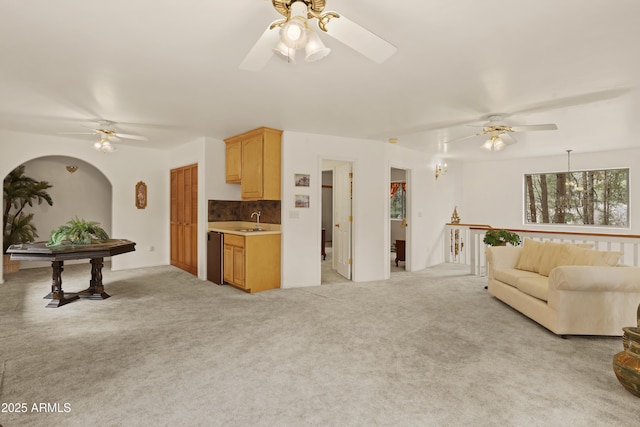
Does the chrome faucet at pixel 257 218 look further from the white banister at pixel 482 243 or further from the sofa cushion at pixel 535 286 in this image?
the white banister at pixel 482 243

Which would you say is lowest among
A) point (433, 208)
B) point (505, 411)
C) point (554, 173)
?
point (505, 411)

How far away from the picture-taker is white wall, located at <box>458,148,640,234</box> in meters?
6.70

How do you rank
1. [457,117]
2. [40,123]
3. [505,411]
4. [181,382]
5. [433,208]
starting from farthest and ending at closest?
[433,208]
[40,123]
[457,117]
[181,382]
[505,411]

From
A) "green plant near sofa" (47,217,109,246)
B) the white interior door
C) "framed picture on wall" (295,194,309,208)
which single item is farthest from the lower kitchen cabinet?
"green plant near sofa" (47,217,109,246)

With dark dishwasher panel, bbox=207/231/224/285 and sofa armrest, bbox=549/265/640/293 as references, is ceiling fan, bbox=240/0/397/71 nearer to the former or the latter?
sofa armrest, bbox=549/265/640/293

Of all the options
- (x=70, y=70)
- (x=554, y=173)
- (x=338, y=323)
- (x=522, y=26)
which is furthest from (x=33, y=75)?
(x=554, y=173)

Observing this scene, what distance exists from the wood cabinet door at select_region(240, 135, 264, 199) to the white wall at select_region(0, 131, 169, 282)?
258 centimetres

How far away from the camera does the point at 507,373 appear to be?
2.53 m

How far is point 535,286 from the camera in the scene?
3678mm

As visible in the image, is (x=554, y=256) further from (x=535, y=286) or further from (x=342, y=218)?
(x=342, y=218)

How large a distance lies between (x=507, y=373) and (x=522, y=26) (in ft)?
7.99

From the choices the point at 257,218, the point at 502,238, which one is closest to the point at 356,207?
the point at 257,218

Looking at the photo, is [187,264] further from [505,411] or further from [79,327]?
[505,411]

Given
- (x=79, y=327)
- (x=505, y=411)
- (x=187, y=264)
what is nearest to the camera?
(x=505, y=411)
